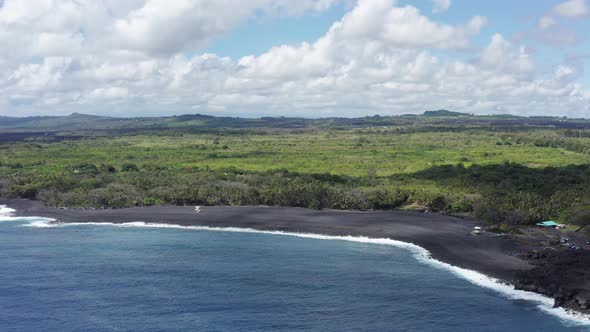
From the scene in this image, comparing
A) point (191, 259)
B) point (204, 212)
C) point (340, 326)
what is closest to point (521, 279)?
point (340, 326)

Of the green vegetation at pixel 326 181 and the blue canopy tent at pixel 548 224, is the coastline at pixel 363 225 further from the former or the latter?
the blue canopy tent at pixel 548 224

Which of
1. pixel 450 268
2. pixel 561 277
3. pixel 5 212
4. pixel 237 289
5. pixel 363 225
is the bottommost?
pixel 237 289

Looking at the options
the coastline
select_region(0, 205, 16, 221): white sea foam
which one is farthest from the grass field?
the coastline

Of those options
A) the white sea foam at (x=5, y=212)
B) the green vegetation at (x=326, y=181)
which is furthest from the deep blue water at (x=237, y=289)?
the green vegetation at (x=326, y=181)

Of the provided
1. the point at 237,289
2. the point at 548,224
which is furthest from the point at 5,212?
the point at 548,224

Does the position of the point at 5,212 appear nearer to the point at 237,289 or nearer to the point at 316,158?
the point at 237,289

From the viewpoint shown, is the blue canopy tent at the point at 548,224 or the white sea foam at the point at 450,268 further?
the blue canopy tent at the point at 548,224

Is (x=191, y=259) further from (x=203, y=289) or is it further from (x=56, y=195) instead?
(x=56, y=195)
